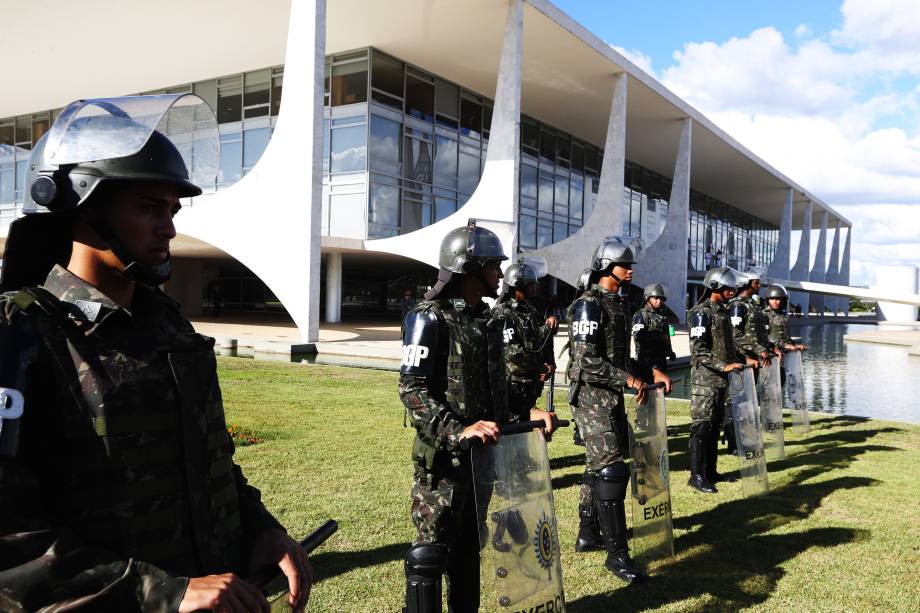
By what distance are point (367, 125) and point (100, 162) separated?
80.4 ft

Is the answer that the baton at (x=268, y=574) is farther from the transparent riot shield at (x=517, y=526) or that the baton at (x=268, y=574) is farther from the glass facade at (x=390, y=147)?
the glass facade at (x=390, y=147)

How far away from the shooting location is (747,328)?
832 cm

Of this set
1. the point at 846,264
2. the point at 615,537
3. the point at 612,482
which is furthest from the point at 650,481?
the point at 846,264

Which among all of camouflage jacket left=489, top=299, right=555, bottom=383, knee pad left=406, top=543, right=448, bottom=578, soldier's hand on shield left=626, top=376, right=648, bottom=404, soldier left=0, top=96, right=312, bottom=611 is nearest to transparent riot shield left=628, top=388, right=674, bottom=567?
soldier's hand on shield left=626, top=376, right=648, bottom=404

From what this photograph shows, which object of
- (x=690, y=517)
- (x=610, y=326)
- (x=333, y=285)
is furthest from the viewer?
(x=333, y=285)

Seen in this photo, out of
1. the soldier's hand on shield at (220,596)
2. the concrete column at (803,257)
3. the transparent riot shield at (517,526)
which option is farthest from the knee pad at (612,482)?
the concrete column at (803,257)

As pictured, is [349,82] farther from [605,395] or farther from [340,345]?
[605,395]

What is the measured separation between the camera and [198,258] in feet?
110

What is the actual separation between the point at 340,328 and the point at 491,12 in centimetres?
1209

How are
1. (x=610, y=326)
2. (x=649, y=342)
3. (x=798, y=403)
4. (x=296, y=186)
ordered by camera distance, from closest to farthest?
(x=610, y=326) → (x=649, y=342) → (x=798, y=403) → (x=296, y=186)

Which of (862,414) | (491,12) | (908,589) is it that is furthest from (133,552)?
(491,12)

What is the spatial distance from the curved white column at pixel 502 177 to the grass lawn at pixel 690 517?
45.9 ft

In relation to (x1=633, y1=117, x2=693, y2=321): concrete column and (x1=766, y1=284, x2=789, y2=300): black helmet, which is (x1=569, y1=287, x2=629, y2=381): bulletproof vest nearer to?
(x1=766, y1=284, x2=789, y2=300): black helmet

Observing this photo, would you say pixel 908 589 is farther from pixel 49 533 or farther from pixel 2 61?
pixel 2 61
